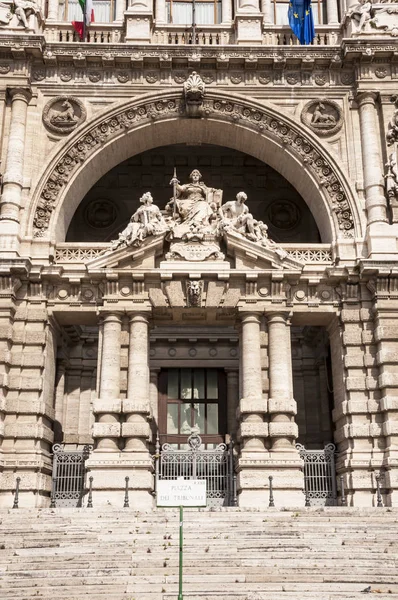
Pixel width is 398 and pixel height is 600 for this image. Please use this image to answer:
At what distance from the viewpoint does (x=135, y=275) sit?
20.7 meters

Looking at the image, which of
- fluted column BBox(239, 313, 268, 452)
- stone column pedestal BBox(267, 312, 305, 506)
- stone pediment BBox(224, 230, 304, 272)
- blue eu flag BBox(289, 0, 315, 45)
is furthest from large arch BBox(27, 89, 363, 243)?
fluted column BBox(239, 313, 268, 452)

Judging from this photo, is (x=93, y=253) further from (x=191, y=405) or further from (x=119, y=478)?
(x=119, y=478)

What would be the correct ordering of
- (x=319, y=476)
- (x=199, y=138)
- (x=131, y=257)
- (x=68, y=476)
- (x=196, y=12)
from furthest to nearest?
(x=196, y=12) < (x=199, y=138) < (x=131, y=257) < (x=319, y=476) < (x=68, y=476)

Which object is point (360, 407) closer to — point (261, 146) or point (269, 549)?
point (269, 549)

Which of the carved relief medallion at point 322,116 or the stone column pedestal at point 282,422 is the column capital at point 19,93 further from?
the stone column pedestal at point 282,422

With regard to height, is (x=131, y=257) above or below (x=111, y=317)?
above

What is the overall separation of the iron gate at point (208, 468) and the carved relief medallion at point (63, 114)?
11.0m

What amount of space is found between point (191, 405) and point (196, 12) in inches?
566

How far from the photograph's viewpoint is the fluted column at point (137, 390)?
1938 centimetres

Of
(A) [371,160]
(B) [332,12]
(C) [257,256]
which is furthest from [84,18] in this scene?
(A) [371,160]

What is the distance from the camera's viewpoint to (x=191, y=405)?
25109mm

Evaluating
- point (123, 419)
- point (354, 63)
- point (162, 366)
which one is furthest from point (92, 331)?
point (354, 63)

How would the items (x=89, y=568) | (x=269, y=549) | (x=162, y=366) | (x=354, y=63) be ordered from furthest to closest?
(x=162, y=366), (x=354, y=63), (x=269, y=549), (x=89, y=568)

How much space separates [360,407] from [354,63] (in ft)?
37.8
